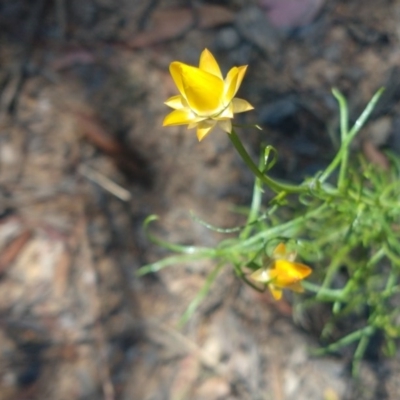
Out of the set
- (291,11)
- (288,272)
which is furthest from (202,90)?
(291,11)

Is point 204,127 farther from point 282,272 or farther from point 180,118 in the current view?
point 282,272

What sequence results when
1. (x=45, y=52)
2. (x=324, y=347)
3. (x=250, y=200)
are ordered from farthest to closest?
(x=45, y=52), (x=250, y=200), (x=324, y=347)

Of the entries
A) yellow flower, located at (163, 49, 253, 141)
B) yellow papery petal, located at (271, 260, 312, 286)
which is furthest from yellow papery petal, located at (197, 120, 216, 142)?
yellow papery petal, located at (271, 260, 312, 286)

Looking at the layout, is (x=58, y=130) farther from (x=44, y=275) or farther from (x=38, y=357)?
(x=38, y=357)

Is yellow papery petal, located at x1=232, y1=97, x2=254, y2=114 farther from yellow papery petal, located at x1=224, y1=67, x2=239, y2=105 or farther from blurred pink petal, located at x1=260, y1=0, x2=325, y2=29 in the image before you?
blurred pink petal, located at x1=260, y1=0, x2=325, y2=29

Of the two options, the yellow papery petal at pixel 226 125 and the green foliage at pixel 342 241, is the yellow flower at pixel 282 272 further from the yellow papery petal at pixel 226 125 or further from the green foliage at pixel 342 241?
the yellow papery petal at pixel 226 125

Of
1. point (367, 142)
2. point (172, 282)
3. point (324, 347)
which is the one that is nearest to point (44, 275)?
point (172, 282)
